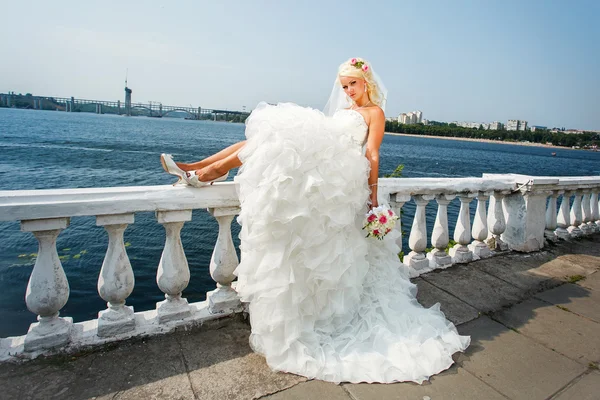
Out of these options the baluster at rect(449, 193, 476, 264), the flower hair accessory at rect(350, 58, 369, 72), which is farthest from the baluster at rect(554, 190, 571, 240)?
the flower hair accessory at rect(350, 58, 369, 72)

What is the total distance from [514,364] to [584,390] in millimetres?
389

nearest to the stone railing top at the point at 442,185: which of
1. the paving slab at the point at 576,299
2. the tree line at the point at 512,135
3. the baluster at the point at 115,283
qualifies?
the paving slab at the point at 576,299

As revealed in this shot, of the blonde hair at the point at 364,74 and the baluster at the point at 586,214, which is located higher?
the blonde hair at the point at 364,74

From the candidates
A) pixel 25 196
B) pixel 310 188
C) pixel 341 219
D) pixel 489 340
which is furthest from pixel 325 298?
pixel 25 196

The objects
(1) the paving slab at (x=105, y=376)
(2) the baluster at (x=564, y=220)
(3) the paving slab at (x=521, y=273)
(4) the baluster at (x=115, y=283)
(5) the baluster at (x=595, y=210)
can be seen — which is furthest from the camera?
(5) the baluster at (x=595, y=210)

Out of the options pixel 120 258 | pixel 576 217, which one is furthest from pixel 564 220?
pixel 120 258

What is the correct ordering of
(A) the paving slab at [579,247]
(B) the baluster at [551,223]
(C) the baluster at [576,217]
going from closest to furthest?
(A) the paving slab at [579,247] < (B) the baluster at [551,223] < (C) the baluster at [576,217]

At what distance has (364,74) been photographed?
3.37 meters

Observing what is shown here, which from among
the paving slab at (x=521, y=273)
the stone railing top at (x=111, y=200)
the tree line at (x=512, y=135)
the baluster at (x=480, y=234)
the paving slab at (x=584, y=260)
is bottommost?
the paving slab at (x=521, y=273)

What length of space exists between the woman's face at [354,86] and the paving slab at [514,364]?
2202 millimetres

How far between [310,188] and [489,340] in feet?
6.12

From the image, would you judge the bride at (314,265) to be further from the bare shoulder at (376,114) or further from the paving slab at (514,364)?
the bare shoulder at (376,114)

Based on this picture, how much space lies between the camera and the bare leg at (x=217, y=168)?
2.71 meters

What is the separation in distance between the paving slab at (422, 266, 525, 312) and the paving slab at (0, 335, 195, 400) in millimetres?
2612
